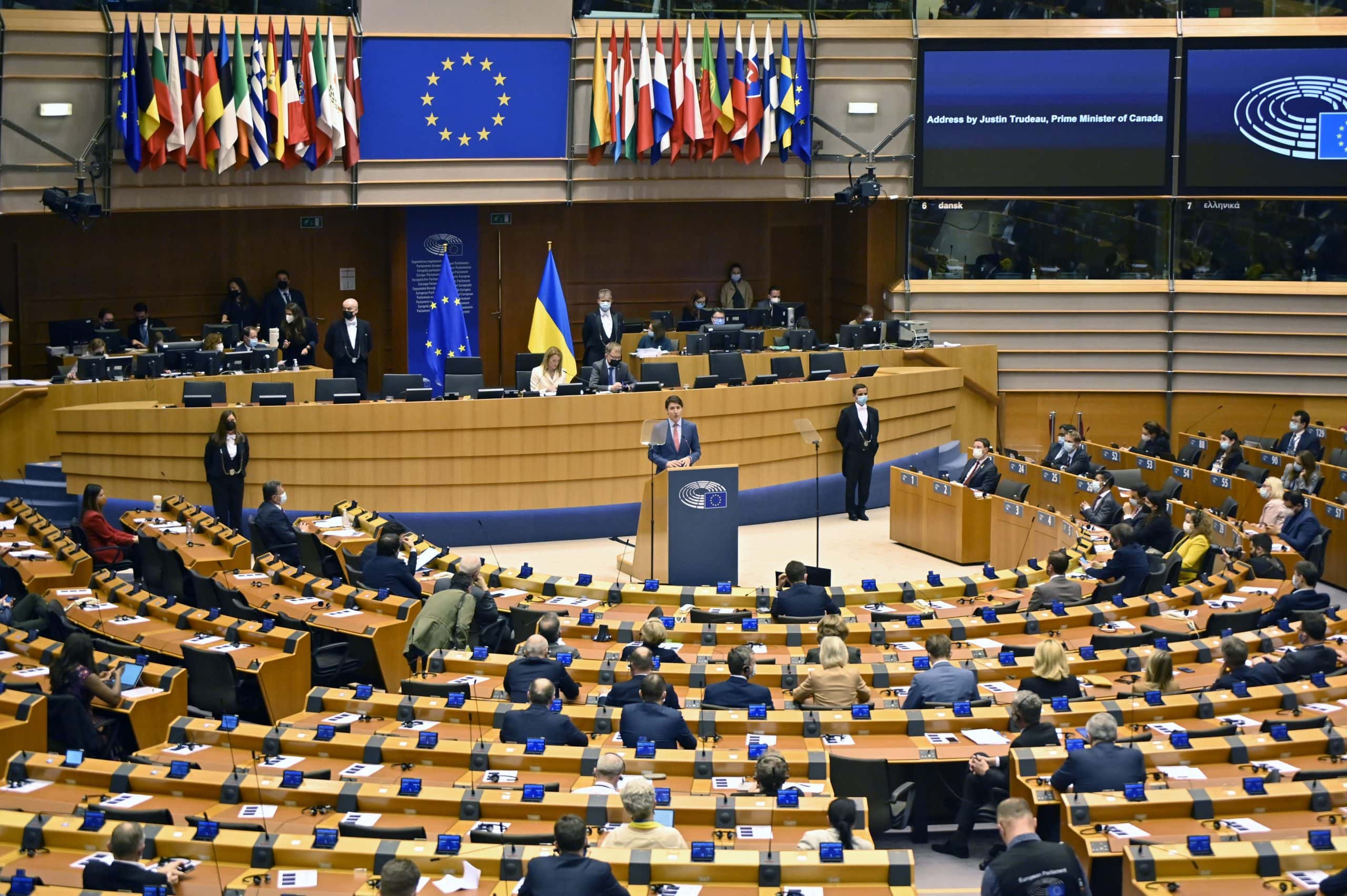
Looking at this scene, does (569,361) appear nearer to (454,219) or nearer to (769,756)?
(454,219)

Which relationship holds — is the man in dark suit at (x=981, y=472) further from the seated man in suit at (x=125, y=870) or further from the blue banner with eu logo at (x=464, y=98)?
the seated man in suit at (x=125, y=870)

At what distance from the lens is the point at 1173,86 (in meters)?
21.5

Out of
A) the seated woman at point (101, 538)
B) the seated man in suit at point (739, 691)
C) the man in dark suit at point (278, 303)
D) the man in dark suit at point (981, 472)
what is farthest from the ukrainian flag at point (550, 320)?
the seated man in suit at point (739, 691)

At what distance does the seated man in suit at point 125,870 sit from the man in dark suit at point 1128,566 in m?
8.44

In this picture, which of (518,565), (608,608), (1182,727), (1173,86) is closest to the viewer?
(1182,727)

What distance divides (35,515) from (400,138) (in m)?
7.82

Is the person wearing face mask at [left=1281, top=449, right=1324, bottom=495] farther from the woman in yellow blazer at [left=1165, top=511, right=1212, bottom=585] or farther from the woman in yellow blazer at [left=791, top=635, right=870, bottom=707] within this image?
the woman in yellow blazer at [left=791, top=635, right=870, bottom=707]

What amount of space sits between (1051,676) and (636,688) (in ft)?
8.35

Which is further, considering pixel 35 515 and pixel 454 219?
pixel 454 219

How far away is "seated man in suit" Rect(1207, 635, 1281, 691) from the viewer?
9.62m

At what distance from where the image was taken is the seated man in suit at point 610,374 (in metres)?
17.1

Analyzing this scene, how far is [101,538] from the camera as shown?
1388 centimetres

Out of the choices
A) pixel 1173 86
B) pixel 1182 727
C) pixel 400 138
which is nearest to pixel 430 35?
pixel 400 138

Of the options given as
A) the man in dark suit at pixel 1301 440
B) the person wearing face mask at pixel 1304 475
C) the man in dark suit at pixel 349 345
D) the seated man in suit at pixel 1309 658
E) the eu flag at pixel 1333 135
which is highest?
the eu flag at pixel 1333 135
